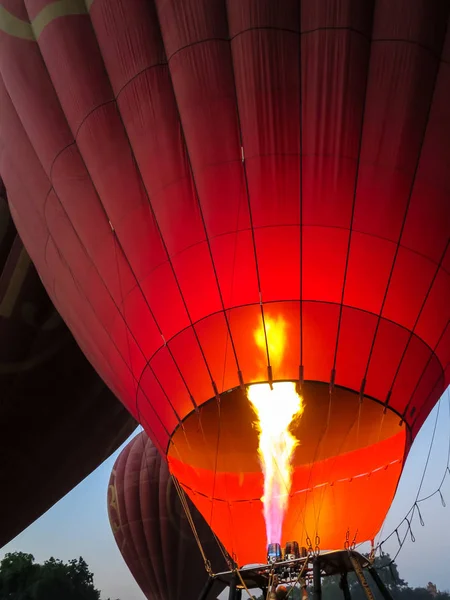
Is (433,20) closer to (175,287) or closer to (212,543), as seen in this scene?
(175,287)

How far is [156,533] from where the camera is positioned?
37.6 feet

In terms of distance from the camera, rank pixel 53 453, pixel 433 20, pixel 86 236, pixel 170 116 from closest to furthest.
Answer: pixel 433 20, pixel 170 116, pixel 86 236, pixel 53 453

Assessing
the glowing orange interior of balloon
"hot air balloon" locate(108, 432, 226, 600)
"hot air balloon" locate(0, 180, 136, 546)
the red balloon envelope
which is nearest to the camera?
the red balloon envelope

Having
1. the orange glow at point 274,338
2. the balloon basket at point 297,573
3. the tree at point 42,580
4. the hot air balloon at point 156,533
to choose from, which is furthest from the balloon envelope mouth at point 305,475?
the tree at point 42,580

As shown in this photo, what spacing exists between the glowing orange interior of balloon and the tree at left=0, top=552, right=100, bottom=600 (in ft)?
75.2

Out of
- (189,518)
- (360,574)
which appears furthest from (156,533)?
A: (360,574)

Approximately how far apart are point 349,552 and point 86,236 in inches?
114

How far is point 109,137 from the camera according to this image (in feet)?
14.6

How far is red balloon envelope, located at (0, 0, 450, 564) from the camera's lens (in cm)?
397

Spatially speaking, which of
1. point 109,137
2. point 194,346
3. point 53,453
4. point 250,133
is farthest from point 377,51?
point 53,453

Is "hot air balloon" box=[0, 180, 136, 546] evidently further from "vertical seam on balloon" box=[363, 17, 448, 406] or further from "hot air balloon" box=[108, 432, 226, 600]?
"vertical seam on balloon" box=[363, 17, 448, 406]

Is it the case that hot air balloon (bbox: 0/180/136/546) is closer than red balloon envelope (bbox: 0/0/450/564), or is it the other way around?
red balloon envelope (bbox: 0/0/450/564)

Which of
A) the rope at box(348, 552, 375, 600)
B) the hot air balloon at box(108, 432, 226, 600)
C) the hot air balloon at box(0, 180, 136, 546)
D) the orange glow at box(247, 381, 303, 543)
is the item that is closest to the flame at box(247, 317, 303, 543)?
the orange glow at box(247, 381, 303, 543)

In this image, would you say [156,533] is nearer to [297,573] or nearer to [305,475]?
[305,475]
